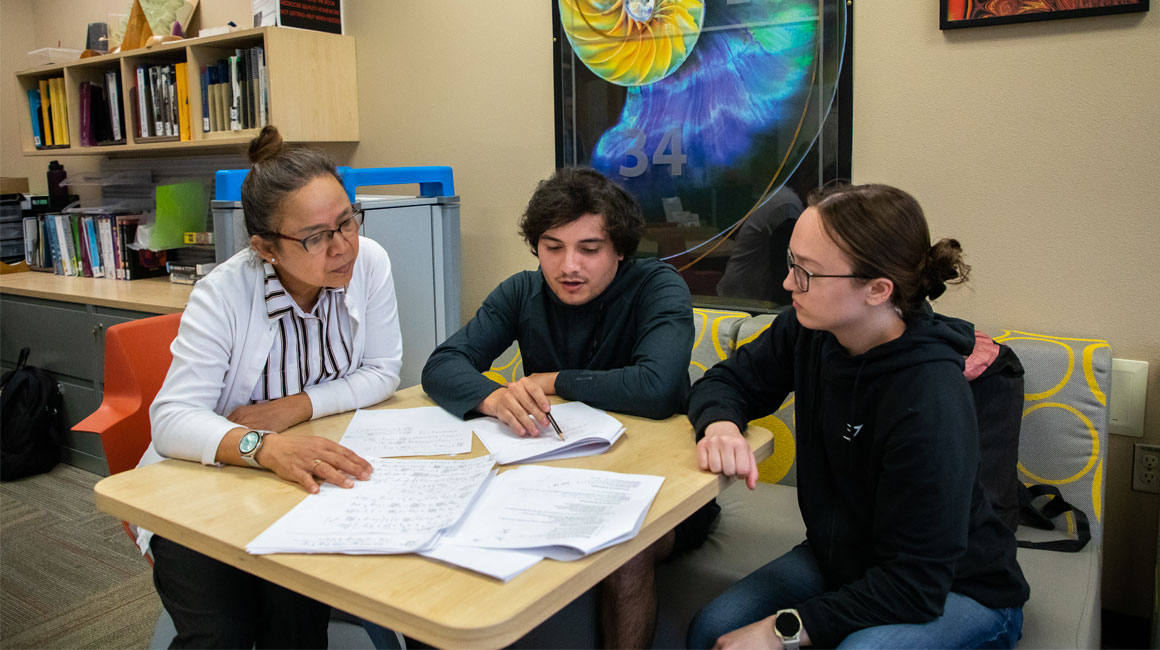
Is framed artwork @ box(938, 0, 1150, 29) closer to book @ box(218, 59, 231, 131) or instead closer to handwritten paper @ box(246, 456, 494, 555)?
handwritten paper @ box(246, 456, 494, 555)

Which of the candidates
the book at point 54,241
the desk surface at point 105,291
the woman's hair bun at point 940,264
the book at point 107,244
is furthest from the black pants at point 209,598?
the book at point 54,241

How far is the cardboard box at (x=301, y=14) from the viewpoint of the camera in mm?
3072

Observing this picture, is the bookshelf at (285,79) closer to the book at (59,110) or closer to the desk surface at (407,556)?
the book at (59,110)

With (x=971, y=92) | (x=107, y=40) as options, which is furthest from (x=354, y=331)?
Answer: (x=107, y=40)

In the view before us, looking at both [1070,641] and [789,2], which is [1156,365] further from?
[789,2]

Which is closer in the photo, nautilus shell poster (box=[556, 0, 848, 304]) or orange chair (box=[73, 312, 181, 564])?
orange chair (box=[73, 312, 181, 564])

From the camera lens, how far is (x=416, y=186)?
10.6 feet

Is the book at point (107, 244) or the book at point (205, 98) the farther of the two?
the book at point (107, 244)

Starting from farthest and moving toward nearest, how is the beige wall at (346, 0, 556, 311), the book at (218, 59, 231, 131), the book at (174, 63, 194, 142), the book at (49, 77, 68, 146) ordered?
the book at (49, 77, 68, 146) → the book at (174, 63, 194, 142) → the book at (218, 59, 231, 131) → the beige wall at (346, 0, 556, 311)

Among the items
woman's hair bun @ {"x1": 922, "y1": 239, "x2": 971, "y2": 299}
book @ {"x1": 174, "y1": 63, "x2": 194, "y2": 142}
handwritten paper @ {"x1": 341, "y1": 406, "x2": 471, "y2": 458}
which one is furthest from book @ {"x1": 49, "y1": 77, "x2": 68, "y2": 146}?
woman's hair bun @ {"x1": 922, "y1": 239, "x2": 971, "y2": 299}

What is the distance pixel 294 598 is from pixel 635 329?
2.77ft

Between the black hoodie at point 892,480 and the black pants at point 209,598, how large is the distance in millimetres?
809

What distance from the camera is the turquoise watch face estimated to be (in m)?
1.34

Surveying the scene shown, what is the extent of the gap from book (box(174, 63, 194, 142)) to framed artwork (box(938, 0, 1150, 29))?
110 inches
